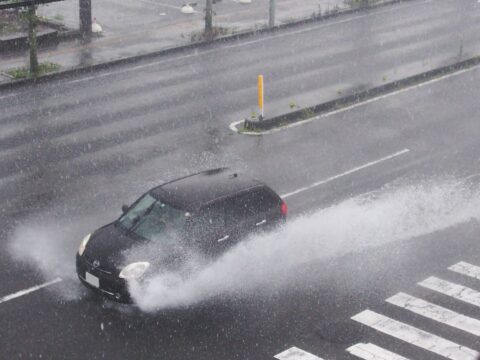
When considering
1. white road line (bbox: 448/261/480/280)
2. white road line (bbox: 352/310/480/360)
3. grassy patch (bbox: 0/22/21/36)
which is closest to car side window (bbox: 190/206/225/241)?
white road line (bbox: 352/310/480/360)

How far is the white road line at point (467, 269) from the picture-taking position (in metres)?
16.7

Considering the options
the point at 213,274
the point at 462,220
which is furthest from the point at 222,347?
the point at 462,220

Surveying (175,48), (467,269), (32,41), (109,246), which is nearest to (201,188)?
(109,246)

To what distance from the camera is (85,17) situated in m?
32.7

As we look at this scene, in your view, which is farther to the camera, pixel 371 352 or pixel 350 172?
pixel 350 172

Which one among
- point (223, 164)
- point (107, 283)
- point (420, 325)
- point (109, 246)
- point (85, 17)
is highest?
point (85, 17)

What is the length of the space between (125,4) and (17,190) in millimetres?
19131

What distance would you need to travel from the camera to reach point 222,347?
46.7 feet

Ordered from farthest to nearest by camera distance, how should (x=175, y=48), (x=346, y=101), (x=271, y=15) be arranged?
(x=271, y=15), (x=175, y=48), (x=346, y=101)

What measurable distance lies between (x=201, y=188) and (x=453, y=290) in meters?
4.64

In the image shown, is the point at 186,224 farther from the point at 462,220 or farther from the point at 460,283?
the point at 462,220

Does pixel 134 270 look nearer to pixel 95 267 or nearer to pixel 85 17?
pixel 95 267

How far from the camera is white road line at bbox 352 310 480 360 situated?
14.2 metres

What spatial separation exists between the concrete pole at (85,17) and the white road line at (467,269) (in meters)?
19.3
